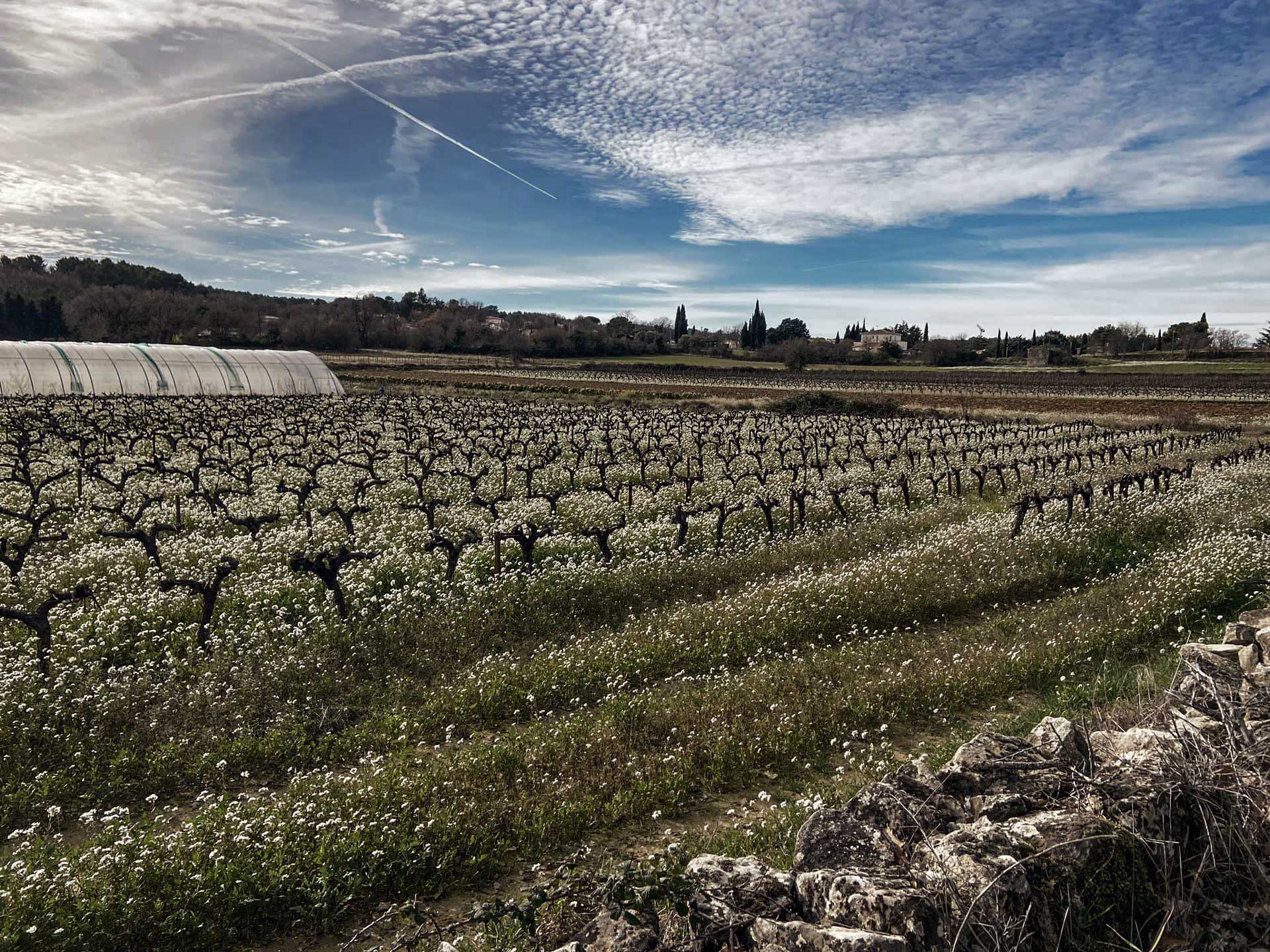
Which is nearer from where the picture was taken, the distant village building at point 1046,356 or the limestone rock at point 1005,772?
the limestone rock at point 1005,772

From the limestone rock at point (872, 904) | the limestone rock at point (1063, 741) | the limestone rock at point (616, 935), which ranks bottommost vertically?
the limestone rock at point (616, 935)

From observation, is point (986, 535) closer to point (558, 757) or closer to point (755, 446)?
point (558, 757)

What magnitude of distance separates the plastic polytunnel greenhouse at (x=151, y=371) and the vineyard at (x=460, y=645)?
29.1 m

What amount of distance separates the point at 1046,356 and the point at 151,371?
136 m

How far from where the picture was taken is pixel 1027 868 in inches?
169

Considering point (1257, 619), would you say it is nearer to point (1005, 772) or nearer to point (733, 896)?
point (1005, 772)

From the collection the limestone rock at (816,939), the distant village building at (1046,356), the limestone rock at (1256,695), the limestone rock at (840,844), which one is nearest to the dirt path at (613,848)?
the limestone rock at (816,939)

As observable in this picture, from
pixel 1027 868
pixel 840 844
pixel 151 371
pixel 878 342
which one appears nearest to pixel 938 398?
pixel 151 371

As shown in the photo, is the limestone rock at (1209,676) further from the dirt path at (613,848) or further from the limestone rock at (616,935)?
the limestone rock at (616,935)

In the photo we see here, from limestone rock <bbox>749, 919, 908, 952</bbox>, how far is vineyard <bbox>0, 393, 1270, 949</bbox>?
3.58 metres

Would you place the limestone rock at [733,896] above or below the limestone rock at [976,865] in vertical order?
below

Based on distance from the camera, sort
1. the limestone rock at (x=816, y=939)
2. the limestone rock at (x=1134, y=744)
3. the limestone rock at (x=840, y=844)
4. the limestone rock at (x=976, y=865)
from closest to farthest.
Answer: the limestone rock at (x=816, y=939), the limestone rock at (x=976, y=865), the limestone rock at (x=840, y=844), the limestone rock at (x=1134, y=744)

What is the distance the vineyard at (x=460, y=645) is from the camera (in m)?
6.69

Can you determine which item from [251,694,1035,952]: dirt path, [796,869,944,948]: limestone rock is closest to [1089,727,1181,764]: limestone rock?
[796,869,944,948]: limestone rock
